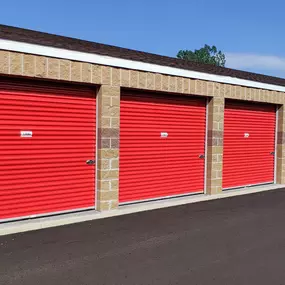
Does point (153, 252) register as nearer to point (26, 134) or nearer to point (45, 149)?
point (45, 149)

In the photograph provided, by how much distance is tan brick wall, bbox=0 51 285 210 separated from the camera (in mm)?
6602

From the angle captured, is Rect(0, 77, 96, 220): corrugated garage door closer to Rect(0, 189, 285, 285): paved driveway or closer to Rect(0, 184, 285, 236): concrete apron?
Rect(0, 184, 285, 236): concrete apron

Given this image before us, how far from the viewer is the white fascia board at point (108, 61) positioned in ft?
20.8

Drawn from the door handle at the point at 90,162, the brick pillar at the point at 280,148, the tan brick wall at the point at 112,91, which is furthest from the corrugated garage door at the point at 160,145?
the brick pillar at the point at 280,148

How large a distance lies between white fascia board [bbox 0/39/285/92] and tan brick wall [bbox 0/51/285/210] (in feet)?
0.31

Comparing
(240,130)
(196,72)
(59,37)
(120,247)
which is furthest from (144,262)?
(240,130)

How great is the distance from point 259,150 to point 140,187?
17.6 feet

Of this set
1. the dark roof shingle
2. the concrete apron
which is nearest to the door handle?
the concrete apron

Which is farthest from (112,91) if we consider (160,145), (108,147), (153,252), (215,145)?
(215,145)

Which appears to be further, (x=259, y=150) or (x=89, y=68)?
(x=259, y=150)

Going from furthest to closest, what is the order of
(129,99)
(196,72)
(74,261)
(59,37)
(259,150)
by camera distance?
(259,150) → (196,72) → (129,99) → (59,37) → (74,261)

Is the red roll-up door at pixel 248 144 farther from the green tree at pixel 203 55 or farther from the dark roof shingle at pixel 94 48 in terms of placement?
the green tree at pixel 203 55

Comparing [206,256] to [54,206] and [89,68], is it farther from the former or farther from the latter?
[89,68]

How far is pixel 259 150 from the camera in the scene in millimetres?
12148
